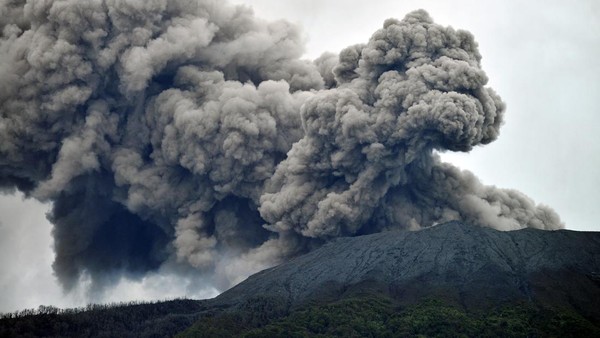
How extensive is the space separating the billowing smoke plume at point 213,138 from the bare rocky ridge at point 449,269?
224 centimetres

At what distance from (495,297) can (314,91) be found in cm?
2207

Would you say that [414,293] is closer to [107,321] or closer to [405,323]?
[405,323]

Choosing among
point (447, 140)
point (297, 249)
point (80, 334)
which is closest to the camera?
point (80, 334)

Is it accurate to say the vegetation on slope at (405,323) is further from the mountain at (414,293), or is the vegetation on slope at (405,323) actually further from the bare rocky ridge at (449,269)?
the bare rocky ridge at (449,269)

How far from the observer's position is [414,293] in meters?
64.9

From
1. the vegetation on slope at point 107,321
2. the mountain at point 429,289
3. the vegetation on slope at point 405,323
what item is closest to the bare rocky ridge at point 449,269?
the mountain at point 429,289

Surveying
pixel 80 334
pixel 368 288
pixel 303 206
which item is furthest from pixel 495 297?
pixel 80 334

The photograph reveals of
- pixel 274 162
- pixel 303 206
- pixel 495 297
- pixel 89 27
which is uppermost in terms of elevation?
pixel 89 27

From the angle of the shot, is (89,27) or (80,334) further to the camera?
(89,27)

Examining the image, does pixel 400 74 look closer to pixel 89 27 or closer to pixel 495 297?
pixel 495 297

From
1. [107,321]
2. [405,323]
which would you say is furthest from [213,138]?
[405,323]

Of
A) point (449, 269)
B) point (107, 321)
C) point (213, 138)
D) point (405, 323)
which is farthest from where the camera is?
point (213, 138)

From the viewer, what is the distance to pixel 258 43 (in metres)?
76.8

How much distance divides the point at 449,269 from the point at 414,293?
343 cm
